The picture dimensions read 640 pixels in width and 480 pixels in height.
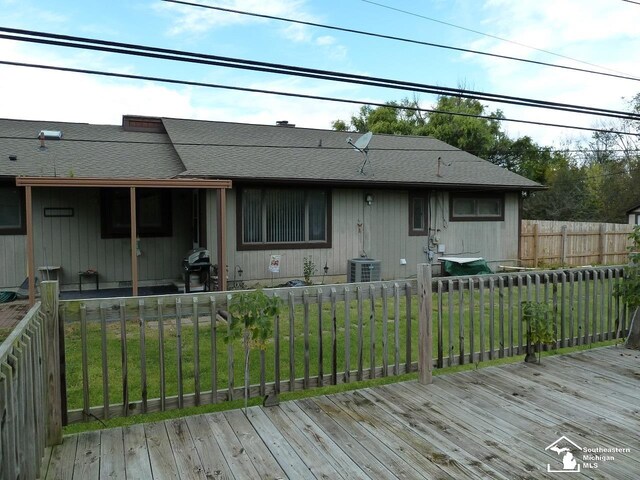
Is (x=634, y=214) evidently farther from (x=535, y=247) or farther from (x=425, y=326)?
(x=425, y=326)

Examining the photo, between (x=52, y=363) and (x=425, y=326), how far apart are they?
9.25 feet

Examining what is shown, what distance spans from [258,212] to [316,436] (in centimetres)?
800

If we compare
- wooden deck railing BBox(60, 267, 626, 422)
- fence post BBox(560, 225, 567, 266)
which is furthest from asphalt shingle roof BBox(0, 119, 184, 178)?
fence post BBox(560, 225, 567, 266)

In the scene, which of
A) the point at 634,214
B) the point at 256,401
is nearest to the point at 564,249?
the point at 634,214

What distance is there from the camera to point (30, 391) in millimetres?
2502

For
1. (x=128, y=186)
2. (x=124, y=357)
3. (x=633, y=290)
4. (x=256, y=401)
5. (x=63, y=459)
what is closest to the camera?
(x=63, y=459)

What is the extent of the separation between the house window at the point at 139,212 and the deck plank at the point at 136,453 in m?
7.86

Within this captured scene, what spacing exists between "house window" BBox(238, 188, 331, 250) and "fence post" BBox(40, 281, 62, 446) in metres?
7.50

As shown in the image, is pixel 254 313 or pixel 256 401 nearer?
pixel 254 313

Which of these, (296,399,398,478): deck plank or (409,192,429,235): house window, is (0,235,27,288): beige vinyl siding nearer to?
(296,399,398,478): deck plank

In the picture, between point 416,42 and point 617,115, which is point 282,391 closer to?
point 416,42

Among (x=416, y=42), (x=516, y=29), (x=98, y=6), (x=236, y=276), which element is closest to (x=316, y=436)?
(x=416, y=42)

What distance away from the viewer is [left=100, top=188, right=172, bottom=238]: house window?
10.4 metres

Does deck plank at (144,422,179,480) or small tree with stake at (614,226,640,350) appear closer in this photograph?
deck plank at (144,422,179,480)
